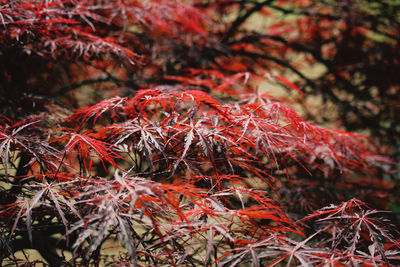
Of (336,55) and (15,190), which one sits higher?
(336,55)

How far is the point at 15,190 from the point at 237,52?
1.90 metres

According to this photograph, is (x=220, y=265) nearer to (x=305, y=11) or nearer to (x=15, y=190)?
(x=15, y=190)

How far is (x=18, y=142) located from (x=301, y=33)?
9.51 feet

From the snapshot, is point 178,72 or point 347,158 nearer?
point 347,158

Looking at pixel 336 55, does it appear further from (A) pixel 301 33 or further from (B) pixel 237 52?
(B) pixel 237 52

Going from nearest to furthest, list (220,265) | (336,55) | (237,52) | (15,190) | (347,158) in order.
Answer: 1. (220,265)
2. (15,190)
3. (347,158)
4. (237,52)
5. (336,55)

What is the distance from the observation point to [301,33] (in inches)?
114

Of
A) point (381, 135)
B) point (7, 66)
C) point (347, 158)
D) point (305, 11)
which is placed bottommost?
point (381, 135)

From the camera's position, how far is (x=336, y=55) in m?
2.73

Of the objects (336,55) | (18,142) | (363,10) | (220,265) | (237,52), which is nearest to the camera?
(220,265)

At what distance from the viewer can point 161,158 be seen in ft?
3.14

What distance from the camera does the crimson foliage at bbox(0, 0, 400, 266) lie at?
30.2 inches

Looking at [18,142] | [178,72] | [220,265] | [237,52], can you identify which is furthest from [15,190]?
[237,52]

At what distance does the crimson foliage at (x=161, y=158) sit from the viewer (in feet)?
2.52
